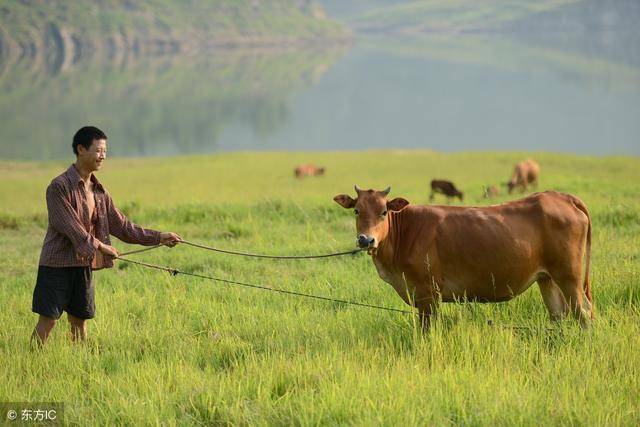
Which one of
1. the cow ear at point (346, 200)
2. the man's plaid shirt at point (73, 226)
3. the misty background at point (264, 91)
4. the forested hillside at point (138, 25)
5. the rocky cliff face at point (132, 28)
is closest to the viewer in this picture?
the man's plaid shirt at point (73, 226)

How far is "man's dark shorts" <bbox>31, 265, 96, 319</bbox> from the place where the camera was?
18.4ft

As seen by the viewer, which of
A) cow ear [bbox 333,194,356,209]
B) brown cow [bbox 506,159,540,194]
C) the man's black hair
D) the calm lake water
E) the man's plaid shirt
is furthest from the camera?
the calm lake water

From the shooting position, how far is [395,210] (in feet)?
19.5

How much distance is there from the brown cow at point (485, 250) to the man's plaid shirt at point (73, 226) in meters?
2.01

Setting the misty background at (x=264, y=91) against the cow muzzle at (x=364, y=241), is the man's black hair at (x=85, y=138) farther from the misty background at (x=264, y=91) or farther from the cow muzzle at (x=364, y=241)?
the misty background at (x=264, y=91)

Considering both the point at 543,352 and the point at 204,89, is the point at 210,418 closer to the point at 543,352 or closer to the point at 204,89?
the point at 543,352

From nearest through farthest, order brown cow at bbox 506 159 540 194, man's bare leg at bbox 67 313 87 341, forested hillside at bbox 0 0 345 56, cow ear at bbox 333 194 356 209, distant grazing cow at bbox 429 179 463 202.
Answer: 1. man's bare leg at bbox 67 313 87 341
2. cow ear at bbox 333 194 356 209
3. distant grazing cow at bbox 429 179 463 202
4. brown cow at bbox 506 159 540 194
5. forested hillside at bbox 0 0 345 56

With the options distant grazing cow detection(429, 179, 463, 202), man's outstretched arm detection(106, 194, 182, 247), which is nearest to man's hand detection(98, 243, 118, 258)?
man's outstretched arm detection(106, 194, 182, 247)

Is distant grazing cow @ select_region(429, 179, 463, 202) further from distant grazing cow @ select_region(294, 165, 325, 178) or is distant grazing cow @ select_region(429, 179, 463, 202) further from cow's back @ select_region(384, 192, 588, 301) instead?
cow's back @ select_region(384, 192, 588, 301)

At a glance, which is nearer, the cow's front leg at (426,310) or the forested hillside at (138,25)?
the cow's front leg at (426,310)

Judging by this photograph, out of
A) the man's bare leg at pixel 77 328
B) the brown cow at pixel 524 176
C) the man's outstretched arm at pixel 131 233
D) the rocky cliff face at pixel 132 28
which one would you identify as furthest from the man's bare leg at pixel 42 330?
the rocky cliff face at pixel 132 28

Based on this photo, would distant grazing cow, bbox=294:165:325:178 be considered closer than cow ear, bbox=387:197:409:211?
No

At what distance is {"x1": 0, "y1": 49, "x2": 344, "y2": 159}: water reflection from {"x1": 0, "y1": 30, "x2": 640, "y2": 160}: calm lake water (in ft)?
0.54

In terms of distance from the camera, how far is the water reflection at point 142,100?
49688mm
